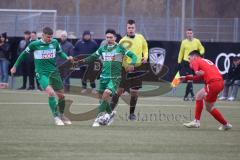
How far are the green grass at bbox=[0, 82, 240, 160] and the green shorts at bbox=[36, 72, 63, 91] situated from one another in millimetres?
737

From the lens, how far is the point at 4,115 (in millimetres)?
18062

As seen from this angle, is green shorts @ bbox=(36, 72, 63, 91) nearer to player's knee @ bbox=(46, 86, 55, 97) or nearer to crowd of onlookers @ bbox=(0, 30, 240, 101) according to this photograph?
player's knee @ bbox=(46, 86, 55, 97)

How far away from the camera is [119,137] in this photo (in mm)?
13711

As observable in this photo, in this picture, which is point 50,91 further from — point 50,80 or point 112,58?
point 112,58

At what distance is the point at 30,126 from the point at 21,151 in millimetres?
3990

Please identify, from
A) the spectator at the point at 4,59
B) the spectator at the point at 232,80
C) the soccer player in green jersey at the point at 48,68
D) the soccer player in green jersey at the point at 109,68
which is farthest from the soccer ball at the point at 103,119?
the spectator at the point at 4,59

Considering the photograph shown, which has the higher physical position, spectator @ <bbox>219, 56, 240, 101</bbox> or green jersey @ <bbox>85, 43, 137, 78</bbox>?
green jersey @ <bbox>85, 43, 137, 78</bbox>

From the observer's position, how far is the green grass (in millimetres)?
11438

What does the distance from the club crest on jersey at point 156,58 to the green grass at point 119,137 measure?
308 inches

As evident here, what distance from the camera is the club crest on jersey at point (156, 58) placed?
2884 centimetres

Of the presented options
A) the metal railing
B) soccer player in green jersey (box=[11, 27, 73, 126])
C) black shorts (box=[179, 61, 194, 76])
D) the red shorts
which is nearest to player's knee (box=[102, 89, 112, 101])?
soccer player in green jersey (box=[11, 27, 73, 126])

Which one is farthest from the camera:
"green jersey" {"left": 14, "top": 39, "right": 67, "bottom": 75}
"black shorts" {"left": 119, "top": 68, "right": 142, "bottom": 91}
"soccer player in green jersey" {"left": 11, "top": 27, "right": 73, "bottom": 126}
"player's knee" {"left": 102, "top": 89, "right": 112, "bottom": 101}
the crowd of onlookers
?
the crowd of onlookers

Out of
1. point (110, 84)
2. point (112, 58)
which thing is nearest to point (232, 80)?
point (112, 58)

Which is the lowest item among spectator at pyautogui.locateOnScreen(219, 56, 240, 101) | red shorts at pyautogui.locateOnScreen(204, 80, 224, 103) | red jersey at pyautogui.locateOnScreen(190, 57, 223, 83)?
spectator at pyautogui.locateOnScreen(219, 56, 240, 101)
